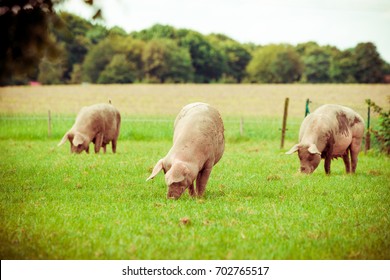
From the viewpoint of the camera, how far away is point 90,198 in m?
10.2

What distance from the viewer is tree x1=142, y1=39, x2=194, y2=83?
214 feet

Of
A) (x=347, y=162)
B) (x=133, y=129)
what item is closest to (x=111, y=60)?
(x=133, y=129)

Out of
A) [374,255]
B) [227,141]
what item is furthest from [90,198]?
[227,141]

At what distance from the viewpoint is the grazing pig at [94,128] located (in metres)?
18.4

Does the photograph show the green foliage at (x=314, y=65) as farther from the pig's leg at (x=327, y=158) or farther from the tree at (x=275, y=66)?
the pig's leg at (x=327, y=158)

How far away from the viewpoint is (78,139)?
18.2 m

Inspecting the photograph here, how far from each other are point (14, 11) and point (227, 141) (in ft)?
66.3

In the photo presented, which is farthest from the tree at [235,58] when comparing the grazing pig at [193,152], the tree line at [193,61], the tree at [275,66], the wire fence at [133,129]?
the grazing pig at [193,152]

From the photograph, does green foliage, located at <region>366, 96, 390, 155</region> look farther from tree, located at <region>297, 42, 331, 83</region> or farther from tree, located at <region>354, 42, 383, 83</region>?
tree, located at <region>297, 42, 331, 83</region>

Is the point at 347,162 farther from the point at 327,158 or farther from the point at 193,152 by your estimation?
the point at 193,152

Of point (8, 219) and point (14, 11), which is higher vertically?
point (14, 11)

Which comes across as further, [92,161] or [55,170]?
[92,161]

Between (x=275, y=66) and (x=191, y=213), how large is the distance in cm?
6262
